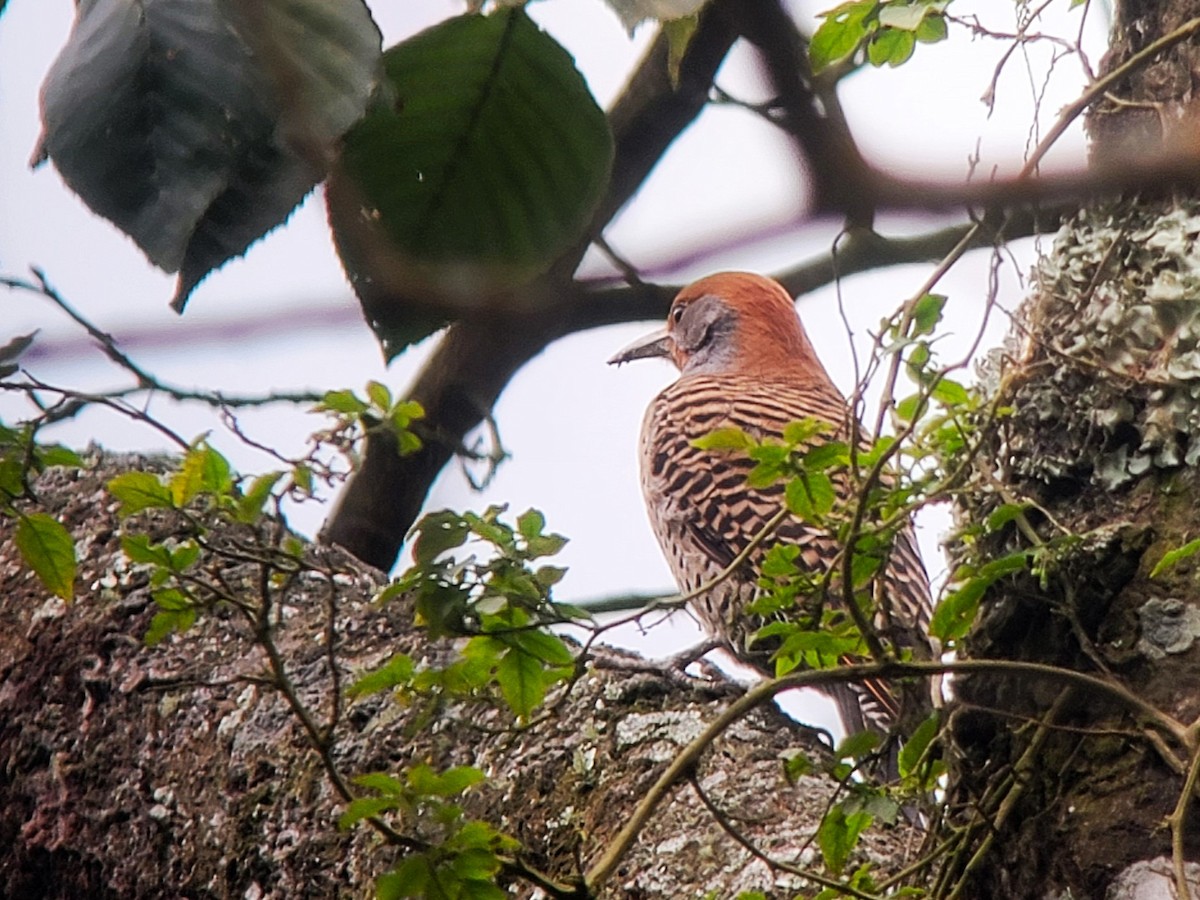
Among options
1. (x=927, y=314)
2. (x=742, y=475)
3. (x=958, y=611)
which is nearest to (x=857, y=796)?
(x=958, y=611)

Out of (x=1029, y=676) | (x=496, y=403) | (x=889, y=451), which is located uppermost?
(x=496, y=403)

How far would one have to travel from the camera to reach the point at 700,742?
1.35 metres

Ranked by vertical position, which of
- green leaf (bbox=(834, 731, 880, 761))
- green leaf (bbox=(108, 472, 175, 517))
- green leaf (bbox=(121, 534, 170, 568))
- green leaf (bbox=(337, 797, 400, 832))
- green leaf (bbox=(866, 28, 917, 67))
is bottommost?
green leaf (bbox=(337, 797, 400, 832))

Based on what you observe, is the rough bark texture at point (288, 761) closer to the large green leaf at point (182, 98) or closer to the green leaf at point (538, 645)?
the green leaf at point (538, 645)

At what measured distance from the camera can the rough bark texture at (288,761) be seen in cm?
180

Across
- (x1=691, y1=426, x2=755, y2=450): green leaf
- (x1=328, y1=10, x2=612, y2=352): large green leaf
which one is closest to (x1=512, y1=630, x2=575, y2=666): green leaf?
(x1=691, y1=426, x2=755, y2=450): green leaf

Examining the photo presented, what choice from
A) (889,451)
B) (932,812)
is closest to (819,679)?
(889,451)

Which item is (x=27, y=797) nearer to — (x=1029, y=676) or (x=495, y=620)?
(x=495, y=620)

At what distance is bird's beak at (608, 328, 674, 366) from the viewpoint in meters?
5.22

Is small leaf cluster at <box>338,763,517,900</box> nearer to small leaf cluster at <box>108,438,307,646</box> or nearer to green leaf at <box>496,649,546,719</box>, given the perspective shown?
green leaf at <box>496,649,546,719</box>

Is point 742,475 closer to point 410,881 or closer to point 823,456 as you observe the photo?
point 823,456

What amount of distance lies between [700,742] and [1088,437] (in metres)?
0.72

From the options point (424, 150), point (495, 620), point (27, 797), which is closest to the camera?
point (424, 150)

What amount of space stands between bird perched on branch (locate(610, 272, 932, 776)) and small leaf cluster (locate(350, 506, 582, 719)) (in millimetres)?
171
